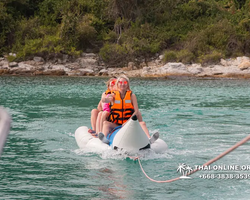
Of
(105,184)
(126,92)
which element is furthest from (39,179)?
(126,92)

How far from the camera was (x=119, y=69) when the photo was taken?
29531mm

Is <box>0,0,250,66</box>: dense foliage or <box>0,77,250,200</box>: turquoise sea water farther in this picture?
<box>0,0,250,66</box>: dense foliage

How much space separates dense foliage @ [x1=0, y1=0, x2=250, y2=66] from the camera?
29922 millimetres

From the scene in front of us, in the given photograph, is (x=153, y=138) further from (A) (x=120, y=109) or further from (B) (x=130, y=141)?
(A) (x=120, y=109)

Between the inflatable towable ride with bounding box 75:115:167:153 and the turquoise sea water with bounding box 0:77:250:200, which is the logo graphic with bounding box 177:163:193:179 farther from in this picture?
the inflatable towable ride with bounding box 75:115:167:153

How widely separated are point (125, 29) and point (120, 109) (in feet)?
88.9

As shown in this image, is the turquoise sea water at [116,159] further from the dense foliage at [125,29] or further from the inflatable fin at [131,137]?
the dense foliage at [125,29]

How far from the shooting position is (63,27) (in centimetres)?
3019

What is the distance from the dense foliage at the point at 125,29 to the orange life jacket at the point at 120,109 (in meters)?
23.3

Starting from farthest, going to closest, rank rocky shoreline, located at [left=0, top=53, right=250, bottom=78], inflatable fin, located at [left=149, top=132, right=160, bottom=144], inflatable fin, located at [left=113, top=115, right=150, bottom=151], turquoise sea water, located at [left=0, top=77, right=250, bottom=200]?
rocky shoreline, located at [left=0, top=53, right=250, bottom=78], inflatable fin, located at [left=149, top=132, right=160, bottom=144], inflatable fin, located at [left=113, top=115, right=150, bottom=151], turquoise sea water, located at [left=0, top=77, right=250, bottom=200]

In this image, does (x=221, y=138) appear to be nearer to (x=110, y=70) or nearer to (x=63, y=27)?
(x=110, y=70)

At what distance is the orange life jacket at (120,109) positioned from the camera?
5844 mm

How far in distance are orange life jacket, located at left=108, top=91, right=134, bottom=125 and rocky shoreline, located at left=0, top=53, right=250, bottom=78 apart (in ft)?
66.1

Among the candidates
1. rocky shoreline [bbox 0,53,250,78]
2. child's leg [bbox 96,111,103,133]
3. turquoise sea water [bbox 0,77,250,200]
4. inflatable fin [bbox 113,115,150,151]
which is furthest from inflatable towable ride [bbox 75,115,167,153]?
rocky shoreline [bbox 0,53,250,78]
